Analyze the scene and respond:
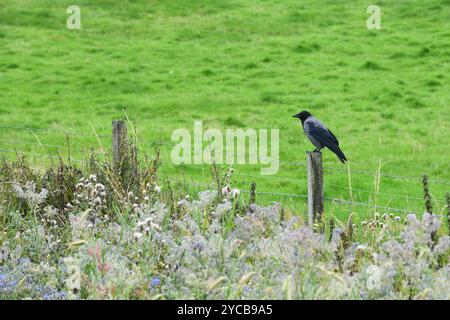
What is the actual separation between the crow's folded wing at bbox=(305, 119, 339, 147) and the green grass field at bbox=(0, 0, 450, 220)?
13.1 ft

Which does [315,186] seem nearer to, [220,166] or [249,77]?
[220,166]

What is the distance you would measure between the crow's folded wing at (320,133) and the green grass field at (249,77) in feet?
13.1

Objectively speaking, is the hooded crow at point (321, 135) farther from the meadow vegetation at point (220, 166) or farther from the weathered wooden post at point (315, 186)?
the weathered wooden post at point (315, 186)

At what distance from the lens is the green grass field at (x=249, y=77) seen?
58.3ft

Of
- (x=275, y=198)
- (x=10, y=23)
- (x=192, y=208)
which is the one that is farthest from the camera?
(x=10, y=23)

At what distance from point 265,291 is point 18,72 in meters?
22.6

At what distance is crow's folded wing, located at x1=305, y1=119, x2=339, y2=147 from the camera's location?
939 centimetres

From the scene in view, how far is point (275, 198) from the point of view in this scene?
13.9m

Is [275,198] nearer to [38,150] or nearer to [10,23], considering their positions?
[38,150]

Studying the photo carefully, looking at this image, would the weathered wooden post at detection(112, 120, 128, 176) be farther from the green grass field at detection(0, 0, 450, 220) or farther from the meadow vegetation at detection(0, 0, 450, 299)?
the green grass field at detection(0, 0, 450, 220)

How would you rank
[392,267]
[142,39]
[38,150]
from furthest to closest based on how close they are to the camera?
[142,39], [38,150], [392,267]

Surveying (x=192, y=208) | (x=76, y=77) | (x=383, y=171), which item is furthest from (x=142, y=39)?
(x=192, y=208)

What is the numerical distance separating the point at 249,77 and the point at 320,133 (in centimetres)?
1636

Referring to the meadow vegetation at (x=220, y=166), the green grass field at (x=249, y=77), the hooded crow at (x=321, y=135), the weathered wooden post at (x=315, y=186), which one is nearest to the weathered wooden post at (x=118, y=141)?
the meadow vegetation at (x=220, y=166)
